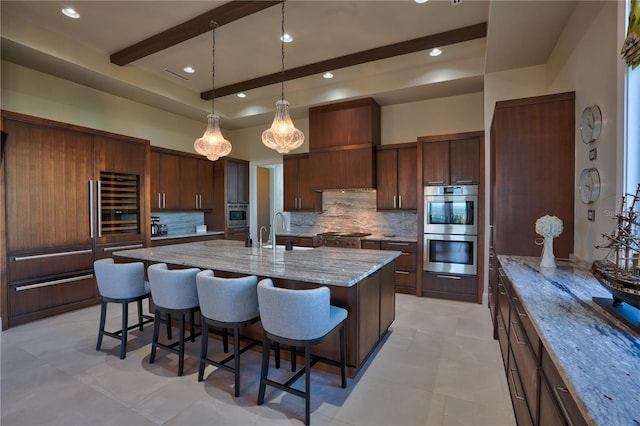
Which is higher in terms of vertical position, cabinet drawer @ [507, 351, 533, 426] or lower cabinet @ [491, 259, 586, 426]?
lower cabinet @ [491, 259, 586, 426]

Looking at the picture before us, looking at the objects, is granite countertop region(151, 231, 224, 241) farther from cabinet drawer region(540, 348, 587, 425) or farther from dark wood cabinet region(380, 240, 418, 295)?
cabinet drawer region(540, 348, 587, 425)

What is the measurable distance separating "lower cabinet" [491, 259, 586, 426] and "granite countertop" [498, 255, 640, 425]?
0.09 meters

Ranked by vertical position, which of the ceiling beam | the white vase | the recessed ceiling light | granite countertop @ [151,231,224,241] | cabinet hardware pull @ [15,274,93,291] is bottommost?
cabinet hardware pull @ [15,274,93,291]

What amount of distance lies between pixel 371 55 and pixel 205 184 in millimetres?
4053

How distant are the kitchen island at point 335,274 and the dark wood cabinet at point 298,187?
101 inches

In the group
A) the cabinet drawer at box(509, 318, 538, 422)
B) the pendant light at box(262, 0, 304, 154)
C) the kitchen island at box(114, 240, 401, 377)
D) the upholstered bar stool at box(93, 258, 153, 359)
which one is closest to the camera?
the cabinet drawer at box(509, 318, 538, 422)

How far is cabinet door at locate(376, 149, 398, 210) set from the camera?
5086 mm

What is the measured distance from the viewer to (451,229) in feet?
14.6

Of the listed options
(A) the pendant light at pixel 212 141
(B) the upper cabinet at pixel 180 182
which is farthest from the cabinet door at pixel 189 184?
(A) the pendant light at pixel 212 141

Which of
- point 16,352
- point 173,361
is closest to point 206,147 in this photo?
point 173,361

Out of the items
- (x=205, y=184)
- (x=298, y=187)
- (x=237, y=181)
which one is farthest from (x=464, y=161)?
(x=205, y=184)

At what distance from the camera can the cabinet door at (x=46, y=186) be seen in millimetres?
3469

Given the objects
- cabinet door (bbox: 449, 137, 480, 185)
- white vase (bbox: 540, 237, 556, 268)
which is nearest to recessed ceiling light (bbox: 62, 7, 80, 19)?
cabinet door (bbox: 449, 137, 480, 185)

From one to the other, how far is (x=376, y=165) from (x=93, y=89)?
4717 millimetres
